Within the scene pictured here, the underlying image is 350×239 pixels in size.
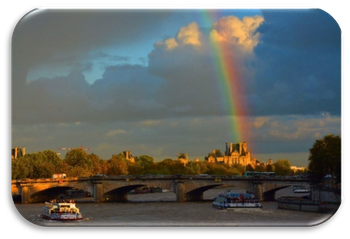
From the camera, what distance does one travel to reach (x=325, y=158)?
25.9 meters

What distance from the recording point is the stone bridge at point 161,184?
33.9 m

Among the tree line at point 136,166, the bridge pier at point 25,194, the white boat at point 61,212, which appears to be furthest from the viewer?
the bridge pier at point 25,194

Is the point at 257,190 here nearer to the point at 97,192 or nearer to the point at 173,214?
the point at 97,192

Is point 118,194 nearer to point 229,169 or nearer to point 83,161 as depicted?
point 83,161

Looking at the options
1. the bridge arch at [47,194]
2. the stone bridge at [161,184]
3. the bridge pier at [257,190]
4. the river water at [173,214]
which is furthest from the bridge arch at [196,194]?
the bridge arch at [47,194]

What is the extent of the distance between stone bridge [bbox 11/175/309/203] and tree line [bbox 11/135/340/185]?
5.06 ft

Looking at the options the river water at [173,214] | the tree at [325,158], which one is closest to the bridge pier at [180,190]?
the river water at [173,214]

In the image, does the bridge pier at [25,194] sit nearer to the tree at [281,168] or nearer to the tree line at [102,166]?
the tree line at [102,166]

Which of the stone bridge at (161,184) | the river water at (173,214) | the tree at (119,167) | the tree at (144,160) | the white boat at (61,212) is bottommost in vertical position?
the river water at (173,214)

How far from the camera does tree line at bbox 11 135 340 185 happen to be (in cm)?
2622

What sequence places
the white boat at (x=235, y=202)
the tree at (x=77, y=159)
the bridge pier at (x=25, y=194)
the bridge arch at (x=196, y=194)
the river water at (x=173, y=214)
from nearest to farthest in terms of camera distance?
the river water at (x=173, y=214), the white boat at (x=235, y=202), the bridge pier at (x=25, y=194), the bridge arch at (x=196, y=194), the tree at (x=77, y=159)

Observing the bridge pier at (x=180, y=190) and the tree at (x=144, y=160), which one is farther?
the tree at (x=144, y=160)

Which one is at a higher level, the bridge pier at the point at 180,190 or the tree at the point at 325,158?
the tree at the point at 325,158

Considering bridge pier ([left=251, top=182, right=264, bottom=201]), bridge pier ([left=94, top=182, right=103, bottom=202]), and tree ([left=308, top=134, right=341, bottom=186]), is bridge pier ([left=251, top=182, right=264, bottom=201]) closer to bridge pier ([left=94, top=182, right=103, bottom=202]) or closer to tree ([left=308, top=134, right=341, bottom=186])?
tree ([left=308, top=134, right=341, bottom=186])
